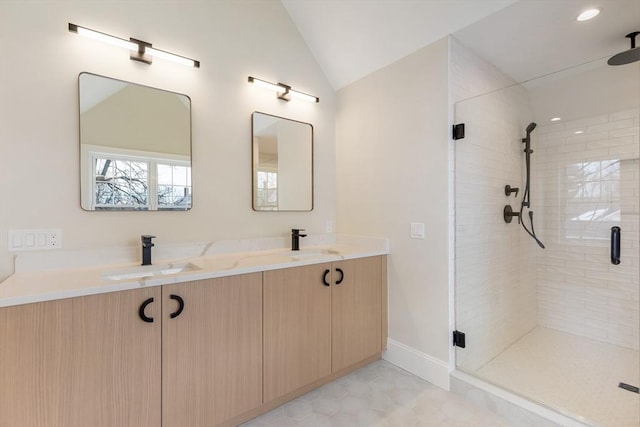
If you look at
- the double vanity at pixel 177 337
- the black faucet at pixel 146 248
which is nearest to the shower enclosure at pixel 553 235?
the double vanity at pixel 177 337

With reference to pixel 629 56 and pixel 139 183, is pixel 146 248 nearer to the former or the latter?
pixel 139 183

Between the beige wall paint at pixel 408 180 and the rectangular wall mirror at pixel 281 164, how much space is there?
0.40m

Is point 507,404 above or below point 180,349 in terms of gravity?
below

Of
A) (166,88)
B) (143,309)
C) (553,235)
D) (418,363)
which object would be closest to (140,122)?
(166,88)

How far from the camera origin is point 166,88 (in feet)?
6.16

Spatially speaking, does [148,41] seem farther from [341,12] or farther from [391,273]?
[391,273]

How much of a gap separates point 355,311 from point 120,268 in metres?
1.52

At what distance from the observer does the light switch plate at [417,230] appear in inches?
83.8

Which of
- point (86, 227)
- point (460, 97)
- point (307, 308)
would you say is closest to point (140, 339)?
point (86, 227)

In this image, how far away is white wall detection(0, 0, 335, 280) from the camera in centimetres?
148

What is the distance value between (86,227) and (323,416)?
1.74 metres

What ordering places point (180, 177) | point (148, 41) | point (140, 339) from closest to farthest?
1. point (140, 339)
2. point (148, 41)
3. point (180, 177)

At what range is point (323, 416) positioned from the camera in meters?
1.72

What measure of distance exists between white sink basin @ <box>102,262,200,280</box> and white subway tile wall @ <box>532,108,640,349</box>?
2.81 metres
